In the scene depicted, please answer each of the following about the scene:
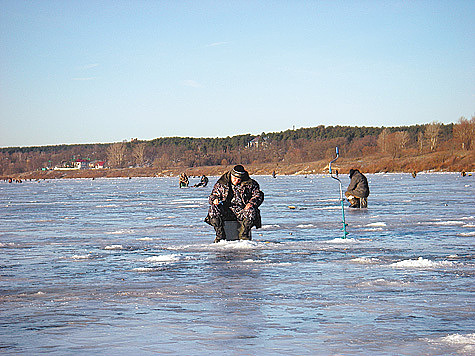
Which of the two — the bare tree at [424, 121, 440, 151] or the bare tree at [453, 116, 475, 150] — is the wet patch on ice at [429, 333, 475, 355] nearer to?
the bare tree at [453, 116, 475, 150]

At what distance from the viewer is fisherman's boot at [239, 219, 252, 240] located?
13230 mm

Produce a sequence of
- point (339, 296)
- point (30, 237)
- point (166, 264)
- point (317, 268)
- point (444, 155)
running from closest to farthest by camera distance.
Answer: point (339, 296) → point (317, 268) → point (166, 264) → point (30, 237) → point (444, 155)

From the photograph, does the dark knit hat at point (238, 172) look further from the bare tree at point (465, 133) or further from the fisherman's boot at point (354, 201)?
the bare tree at point (465, 133)

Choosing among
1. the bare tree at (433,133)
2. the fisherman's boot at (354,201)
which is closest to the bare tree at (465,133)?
the bare tree at (433,133)

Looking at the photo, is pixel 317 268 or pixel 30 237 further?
pixel 30 237

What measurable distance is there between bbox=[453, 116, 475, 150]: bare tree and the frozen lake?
149483 millimetres

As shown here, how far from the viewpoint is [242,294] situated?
805cm

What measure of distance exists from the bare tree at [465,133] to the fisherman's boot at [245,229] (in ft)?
489

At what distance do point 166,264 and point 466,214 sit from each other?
42.8 feet

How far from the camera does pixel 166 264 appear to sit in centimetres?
1082

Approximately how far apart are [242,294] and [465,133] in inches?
6305

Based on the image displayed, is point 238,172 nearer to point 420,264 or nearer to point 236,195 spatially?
point 236,195

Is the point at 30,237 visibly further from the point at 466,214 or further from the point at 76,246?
the point at 466,214

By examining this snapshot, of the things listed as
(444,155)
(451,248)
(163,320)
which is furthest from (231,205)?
(444,155)
